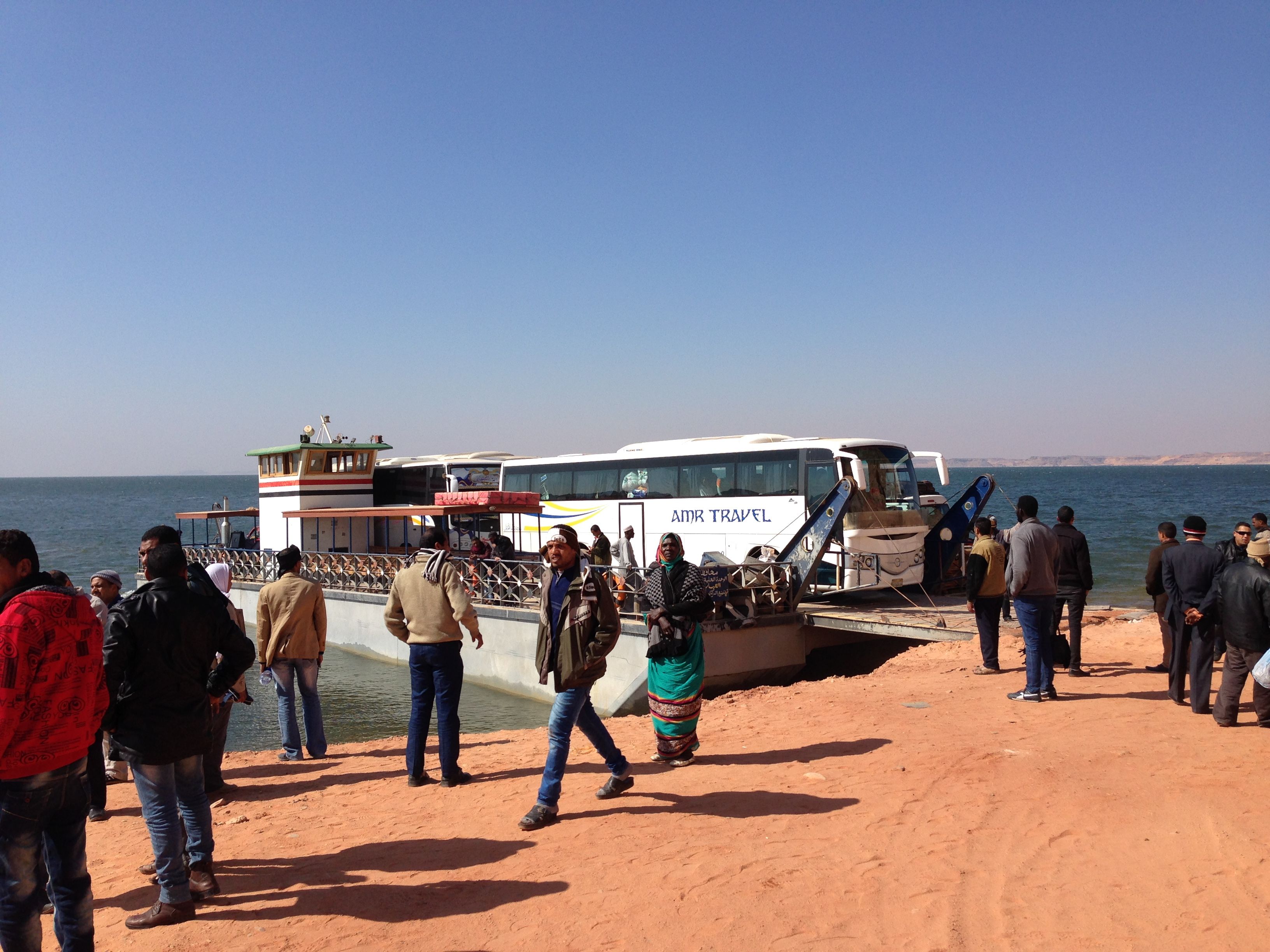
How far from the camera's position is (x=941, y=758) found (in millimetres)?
6855

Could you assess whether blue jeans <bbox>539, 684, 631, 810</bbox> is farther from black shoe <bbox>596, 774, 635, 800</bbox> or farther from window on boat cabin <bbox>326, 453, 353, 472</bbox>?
window on boat cabin <bbox>326, 453, 353, 472</bbox>

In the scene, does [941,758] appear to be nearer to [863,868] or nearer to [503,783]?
[863,868]

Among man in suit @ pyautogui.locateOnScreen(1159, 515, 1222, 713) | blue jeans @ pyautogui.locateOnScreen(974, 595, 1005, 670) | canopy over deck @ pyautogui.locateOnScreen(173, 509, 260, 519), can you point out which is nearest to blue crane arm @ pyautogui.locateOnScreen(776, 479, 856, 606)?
blue jeans @ pyautogui.locateOnScreen(974, 595, 1005, 670)

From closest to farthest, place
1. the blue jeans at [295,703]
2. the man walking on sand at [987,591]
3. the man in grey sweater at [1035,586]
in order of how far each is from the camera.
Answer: the blue jeans at [295,703], the man in grey sweater at [1035,586], the man walking on sand at [987,591]

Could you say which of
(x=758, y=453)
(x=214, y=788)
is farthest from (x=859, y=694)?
(x=758, y=453)

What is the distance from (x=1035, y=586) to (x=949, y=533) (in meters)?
8.15

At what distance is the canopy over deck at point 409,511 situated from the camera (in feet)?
57.8

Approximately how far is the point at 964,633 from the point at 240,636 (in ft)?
33.3

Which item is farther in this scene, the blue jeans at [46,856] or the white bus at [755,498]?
the white bus at [755,498]

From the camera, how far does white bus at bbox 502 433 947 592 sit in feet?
51.2

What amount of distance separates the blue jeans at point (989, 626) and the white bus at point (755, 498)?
188 inches

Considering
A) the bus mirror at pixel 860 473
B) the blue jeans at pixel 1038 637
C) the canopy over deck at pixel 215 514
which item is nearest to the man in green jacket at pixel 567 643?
the blue jeans at pixel 1038 637

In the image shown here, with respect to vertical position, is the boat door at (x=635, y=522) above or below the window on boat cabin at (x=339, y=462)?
below

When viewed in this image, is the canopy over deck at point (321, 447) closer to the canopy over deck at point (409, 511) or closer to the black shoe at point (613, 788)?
the canopy over deck at point (409, 511)
